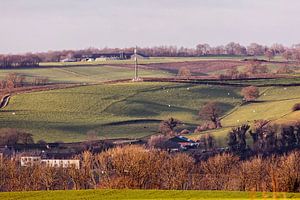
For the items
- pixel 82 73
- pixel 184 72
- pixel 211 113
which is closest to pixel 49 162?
pixel 211 113

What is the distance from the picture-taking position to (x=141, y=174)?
6512 centimetres

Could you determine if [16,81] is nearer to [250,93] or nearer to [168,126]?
[250,93]

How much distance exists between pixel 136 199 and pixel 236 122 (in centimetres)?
6054

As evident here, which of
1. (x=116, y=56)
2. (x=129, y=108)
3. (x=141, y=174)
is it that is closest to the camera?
(x=141, y=174)

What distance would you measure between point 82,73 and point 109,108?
36.9 meters

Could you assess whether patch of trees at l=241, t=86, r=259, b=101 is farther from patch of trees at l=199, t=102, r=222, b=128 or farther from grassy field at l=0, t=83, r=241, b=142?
patch of trees at l=199, t=102, r=222, b=128

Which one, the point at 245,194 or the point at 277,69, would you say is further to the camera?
the point at 277,69

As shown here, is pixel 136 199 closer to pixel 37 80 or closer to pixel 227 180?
pixel 227 180

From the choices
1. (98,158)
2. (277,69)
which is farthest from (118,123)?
(277,69)

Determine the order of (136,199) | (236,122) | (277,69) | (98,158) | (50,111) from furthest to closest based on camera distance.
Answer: (277,69), (50,111), (236,122), (98,158), (136,199)

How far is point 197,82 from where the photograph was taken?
13200 cm

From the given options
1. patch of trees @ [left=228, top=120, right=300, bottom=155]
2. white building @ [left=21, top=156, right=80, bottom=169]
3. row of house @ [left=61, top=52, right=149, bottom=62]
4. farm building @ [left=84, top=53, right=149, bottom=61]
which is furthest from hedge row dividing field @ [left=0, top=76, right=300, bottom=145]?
farm building @ [left=84, top=53, right=149, bottom=61]

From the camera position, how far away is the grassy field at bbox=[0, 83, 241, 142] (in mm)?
101812

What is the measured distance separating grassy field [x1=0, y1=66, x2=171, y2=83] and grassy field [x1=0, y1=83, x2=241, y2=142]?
14.3 meters
